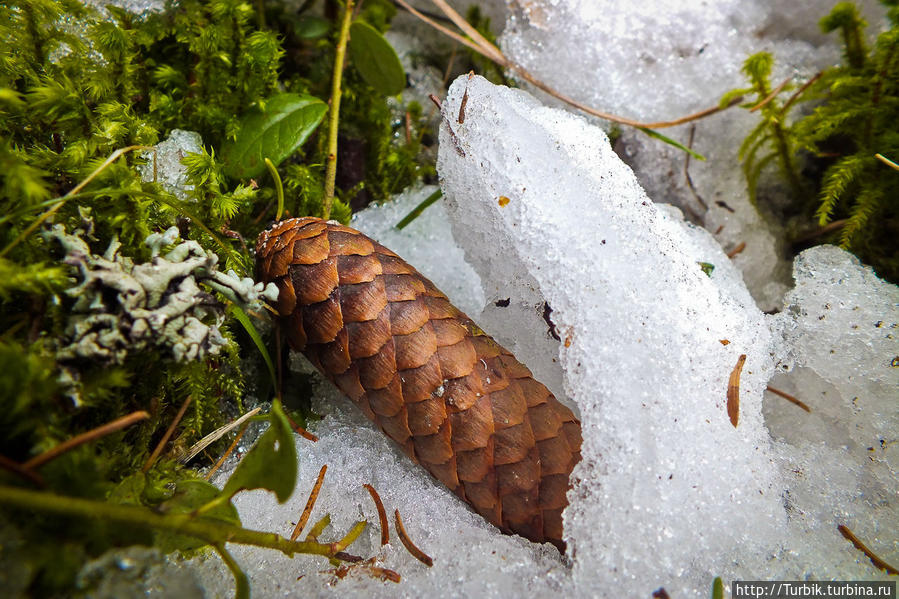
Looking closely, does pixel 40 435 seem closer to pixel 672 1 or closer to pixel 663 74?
pixel 663 74

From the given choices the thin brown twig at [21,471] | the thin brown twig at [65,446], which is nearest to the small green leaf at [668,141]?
the thin brown twig at [65,446]

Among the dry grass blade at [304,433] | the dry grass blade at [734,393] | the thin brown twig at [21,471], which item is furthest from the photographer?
the dry grass blade at [304,433]

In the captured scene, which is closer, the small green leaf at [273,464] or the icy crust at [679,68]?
the small green leaf at [273,464]

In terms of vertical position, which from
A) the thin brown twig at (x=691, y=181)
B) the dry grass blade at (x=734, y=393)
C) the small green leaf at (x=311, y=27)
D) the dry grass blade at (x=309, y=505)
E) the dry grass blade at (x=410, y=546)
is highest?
the small green leaf at (x=311, y=27)

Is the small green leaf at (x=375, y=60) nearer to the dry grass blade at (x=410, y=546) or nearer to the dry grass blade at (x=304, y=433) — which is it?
the dry grass blade at (x=304, y=433)

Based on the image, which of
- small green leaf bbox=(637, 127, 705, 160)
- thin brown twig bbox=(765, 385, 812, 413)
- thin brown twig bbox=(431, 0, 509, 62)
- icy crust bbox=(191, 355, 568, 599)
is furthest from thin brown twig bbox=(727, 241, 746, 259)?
icy crust bbox=(191, 355, 568, 599)

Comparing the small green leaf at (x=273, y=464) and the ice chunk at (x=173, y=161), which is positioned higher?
the ice chunk at (x=173, y=161)

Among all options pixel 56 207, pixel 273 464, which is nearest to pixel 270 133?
pixel 56 207
